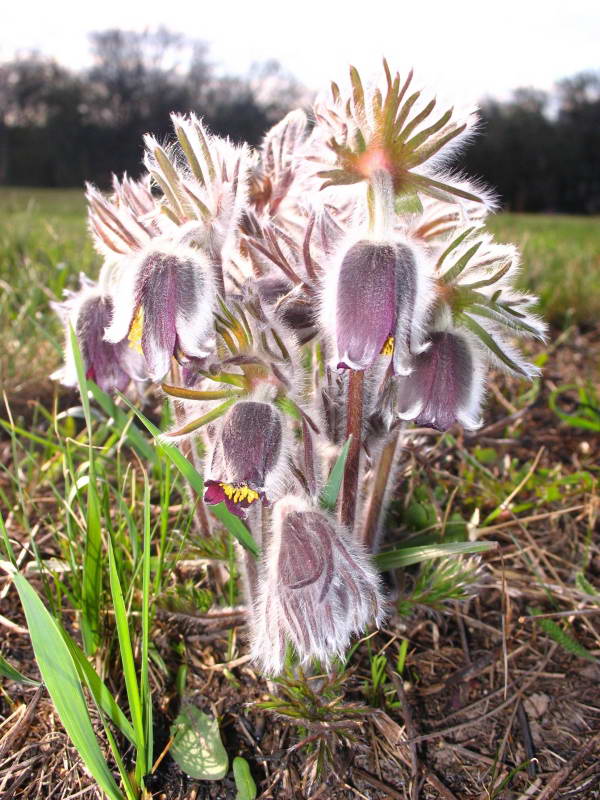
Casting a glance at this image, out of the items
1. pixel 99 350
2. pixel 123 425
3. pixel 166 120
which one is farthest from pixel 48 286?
pixel 166 120

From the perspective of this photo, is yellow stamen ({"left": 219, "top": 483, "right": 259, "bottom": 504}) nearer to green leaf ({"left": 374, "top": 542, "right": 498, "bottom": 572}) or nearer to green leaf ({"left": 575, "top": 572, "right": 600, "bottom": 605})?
green leaf ({"left": 374, "top": 542, "right": 498, "bottom": 572})

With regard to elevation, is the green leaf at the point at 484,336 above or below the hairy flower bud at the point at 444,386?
above

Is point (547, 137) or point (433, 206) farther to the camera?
point (547, 137)

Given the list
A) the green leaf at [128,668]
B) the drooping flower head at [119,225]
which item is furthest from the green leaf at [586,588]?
the drooping flower head at [119,225]

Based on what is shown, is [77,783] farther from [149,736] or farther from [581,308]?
[581,308]

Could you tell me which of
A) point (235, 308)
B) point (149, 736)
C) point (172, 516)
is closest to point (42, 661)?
point (149, 736)

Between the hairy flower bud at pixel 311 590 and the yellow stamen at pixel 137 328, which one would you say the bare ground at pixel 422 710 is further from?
the yellow stamen at pixel 137 328
